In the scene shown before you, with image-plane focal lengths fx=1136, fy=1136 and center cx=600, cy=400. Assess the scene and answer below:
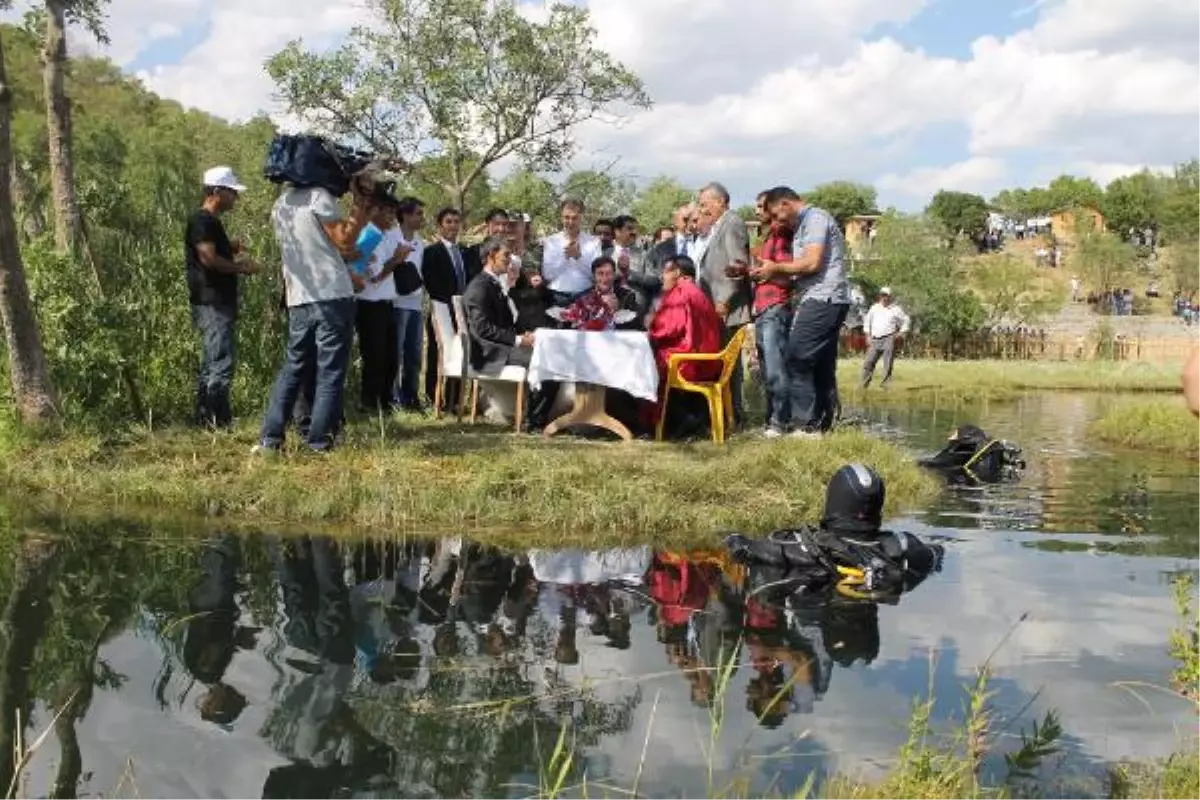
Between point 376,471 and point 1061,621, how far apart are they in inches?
141

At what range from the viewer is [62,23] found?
13008mm

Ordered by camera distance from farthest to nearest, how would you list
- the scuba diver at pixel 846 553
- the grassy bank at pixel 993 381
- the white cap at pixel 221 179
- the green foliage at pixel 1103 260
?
1. the green foliage at pixel 1103 260
2. the grassy bank at pixel 993 381
3. the white cap at pixel 221 179
4. the scuba diver at pixel 846 553

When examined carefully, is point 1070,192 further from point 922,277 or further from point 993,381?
point 993,381

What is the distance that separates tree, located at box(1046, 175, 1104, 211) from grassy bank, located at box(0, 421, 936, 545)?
366 ft

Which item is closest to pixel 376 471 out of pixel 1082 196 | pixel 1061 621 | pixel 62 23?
pixel 1061 621

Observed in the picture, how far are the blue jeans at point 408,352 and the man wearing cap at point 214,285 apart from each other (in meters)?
2.21

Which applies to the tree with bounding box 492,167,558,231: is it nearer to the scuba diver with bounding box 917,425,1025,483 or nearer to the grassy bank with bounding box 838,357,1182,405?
the grassy bank with bounding box 838,357,1182,405

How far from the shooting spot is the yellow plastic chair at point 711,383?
27.1 feet

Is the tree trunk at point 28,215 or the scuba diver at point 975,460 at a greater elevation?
the tree trunk at point 28,215

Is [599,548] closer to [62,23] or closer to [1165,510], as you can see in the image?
[1165,510]

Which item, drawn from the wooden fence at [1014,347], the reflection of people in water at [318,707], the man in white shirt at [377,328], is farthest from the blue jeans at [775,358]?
the wooden fence at [1014,347]

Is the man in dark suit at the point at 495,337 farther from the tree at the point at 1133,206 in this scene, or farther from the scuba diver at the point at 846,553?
the tree at the point at 1133,206

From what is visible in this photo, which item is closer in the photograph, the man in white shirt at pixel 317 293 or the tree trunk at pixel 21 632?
the tree trunk at pixel 21 632

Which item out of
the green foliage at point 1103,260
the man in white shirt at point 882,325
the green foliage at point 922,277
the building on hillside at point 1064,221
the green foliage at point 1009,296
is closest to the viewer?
the man in white shirt at point 882,325
